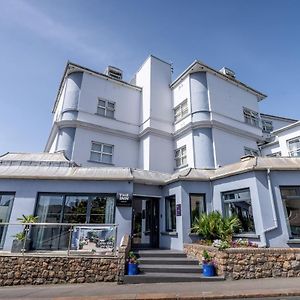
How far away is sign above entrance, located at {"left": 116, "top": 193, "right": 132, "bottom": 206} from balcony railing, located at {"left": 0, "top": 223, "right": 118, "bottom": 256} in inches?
84.8

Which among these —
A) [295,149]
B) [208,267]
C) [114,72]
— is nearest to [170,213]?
[208,267]

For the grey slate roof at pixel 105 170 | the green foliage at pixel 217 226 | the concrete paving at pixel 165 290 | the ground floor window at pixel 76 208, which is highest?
the grey slate roof at pixel 105 170

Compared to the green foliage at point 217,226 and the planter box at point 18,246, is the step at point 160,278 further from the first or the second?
the planter box at point 18,246

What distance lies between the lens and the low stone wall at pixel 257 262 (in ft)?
27.9

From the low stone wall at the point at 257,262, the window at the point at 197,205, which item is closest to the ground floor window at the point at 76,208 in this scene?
the window at the point at 197,205

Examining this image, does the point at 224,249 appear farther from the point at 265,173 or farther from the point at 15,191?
the point at 15,191

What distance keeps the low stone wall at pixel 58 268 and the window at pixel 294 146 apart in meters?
14.3

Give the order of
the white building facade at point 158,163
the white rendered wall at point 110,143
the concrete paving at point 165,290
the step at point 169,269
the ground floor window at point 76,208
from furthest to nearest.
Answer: the white rendered wall at point 110,143
the ground floor window at point 76,208
the white building facade at point 158,163
the step at point 169,269
the concrete paving at point 165,290

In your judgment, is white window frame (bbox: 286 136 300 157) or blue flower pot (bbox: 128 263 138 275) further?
white window frame (bbox: 286 136 300 157)

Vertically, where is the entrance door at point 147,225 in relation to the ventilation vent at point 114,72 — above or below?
below

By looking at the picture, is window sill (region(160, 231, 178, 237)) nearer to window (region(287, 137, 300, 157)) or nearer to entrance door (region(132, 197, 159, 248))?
entrance door (region(132, 197, 159, 248))

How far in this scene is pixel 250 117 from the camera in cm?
1934

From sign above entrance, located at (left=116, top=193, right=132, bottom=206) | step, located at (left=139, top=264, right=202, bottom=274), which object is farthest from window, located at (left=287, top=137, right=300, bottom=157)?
sign above entrance, located at (left=116, top=193, right=132, bottom=206)

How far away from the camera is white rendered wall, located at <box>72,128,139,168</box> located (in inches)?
625
